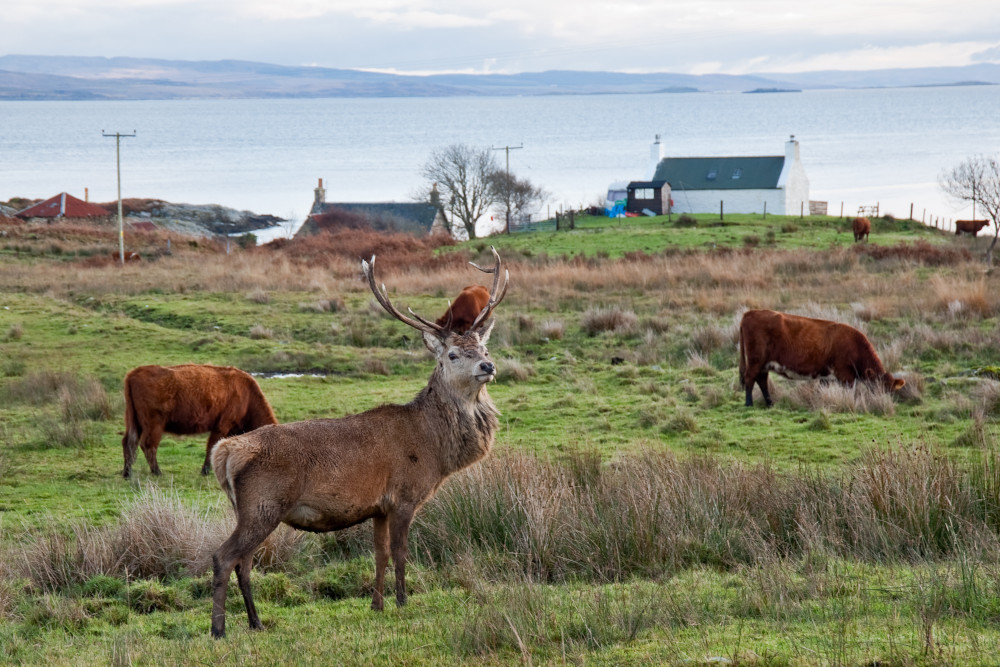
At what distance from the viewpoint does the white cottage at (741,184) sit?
6184cm

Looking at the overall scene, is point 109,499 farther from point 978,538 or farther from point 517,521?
point 978,538

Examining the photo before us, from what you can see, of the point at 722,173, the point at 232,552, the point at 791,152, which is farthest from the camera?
the point at 722,173

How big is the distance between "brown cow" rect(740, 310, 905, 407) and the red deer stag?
751 cm

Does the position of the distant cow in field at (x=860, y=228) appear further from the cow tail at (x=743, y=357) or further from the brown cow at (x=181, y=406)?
the brown cow at (x=181, y=406)

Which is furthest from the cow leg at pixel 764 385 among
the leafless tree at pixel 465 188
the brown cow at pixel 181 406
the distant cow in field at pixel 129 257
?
the leafless tree at pixel 465 188

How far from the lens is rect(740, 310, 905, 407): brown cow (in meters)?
13.9

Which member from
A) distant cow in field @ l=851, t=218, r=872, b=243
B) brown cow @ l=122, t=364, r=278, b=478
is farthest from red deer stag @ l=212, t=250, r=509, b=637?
distant cow in field @ l=851, t=218, r=872, b=243

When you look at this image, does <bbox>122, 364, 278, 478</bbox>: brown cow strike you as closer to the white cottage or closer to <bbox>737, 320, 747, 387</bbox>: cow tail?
<bbox>737, 320, 747, 387</bbox>: cow tail

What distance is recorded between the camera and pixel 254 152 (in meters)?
194

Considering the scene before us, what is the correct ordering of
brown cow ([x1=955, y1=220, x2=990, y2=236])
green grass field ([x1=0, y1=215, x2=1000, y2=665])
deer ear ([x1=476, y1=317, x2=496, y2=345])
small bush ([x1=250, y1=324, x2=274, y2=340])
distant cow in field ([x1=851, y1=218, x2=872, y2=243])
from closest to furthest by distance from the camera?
green grass field ([x1=0, y1=215, x2=1000, y2=665]), deer ear ([x1=476, y1=317, x2=496, y2=345]), small bush ([x1=250, y1=324, x2=274, y2=340]), distant cow in field ([x1=851, y1=218, x2=872, y2=243]), brown cow ([x1=955, y1=220, x2=990, y2=236])

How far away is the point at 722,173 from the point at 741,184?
1.50m

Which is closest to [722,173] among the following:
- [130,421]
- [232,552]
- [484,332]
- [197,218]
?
[197,218]

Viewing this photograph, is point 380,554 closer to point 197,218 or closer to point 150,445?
point 150,445

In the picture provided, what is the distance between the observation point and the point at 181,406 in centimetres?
1113
